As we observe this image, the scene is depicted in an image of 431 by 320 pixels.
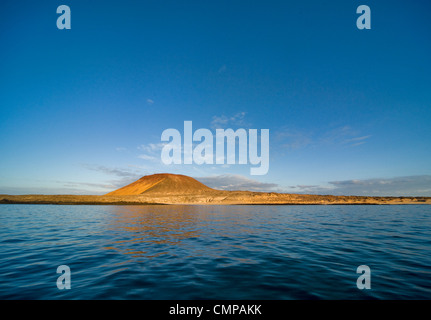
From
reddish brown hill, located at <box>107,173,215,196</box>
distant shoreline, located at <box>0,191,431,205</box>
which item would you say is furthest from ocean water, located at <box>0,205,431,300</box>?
reddish brown hill, located at <box>107,173,215,196</box>

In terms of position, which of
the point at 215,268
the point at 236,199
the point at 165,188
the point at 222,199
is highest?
the point at 215,268

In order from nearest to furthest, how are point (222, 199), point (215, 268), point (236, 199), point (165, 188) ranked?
1. point (215, 268)
2. point (222, 199)
3. point (236, 199)
4. point (165, 188)

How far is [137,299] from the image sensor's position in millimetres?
6098

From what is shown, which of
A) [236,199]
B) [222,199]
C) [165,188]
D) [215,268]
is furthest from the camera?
[165,188]

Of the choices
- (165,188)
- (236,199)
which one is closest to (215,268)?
(236,199)

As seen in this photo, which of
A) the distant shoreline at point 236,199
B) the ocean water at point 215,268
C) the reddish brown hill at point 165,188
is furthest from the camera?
the reddish brown hill at point 165,188

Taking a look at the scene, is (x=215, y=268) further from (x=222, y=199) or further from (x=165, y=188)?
(x=165, y=188)

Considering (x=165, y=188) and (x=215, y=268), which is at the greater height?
(x=215, y=268)

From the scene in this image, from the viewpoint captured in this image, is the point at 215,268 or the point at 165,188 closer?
the point at 215,268

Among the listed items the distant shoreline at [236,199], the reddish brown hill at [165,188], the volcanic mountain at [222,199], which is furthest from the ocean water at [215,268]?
the reddish brown hill at [165,188]

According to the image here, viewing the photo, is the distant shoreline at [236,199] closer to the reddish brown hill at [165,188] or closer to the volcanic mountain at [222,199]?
the volcanic mountain at [222,199]

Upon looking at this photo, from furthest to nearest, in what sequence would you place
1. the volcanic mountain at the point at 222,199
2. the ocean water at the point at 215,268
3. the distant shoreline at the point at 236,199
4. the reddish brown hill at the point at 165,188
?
the reddish brown hill at the point at 165,188
the distant shoreline at the point at 236,199
the volcanic mountain at the point at 222,199
the ocean water at the point at 215,268

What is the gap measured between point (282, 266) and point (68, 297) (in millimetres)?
8138

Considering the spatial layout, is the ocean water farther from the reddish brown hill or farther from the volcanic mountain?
the reddish brown hill
